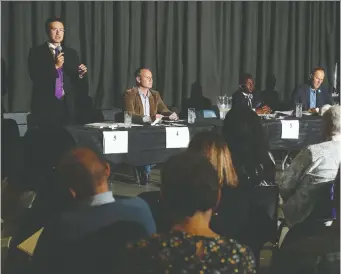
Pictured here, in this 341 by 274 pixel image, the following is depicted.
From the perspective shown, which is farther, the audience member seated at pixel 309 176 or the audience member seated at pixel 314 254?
the audience member seated at pixel 309 176

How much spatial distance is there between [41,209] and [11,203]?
316mm

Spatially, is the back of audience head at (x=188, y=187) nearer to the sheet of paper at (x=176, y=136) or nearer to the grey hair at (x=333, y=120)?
the grey hair at (x=333, y=120)

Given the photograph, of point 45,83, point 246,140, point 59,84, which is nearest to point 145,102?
point 59,84

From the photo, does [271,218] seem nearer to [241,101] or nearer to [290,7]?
[241,101]

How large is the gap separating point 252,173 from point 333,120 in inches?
17.3

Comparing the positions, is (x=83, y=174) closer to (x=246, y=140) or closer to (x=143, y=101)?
(x=246, y=140)

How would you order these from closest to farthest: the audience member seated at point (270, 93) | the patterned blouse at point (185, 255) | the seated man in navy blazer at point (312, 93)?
the patterned blouse at point (185, 255)
the seated man in navy blazer at point (312, 93)
the audience member seated at point (270, 93)

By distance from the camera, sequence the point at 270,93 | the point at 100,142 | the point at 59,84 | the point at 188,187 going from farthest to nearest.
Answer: the point at 270,93 → the point at 59,84 → the point at 100,142 → the point at 188,187

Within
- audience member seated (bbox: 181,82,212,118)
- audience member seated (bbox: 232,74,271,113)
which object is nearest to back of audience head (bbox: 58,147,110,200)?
audience member seated (bbox: 232,74,271,113)

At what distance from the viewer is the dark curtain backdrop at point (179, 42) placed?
546cm

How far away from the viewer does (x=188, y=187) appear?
1.49 m

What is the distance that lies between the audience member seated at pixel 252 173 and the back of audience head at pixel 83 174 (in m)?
0.55

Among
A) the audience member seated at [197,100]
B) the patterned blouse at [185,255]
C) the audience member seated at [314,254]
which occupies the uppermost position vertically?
the audience member seated at [197,100]

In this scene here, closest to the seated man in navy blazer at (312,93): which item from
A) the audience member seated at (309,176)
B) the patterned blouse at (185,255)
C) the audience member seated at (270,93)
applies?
the audience member seated at (270,93)
